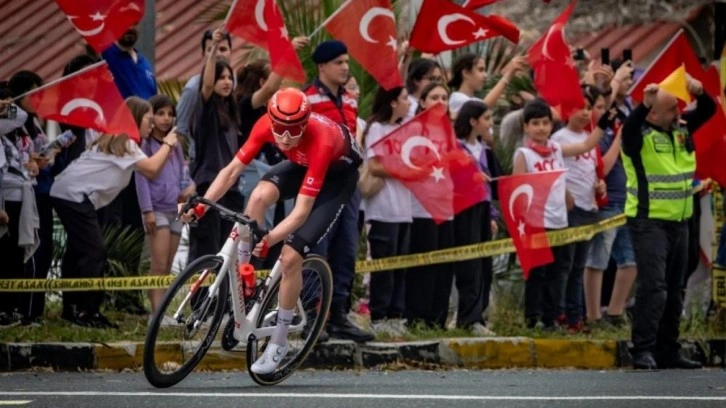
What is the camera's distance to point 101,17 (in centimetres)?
1398

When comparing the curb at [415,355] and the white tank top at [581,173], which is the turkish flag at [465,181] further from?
the curb at [415,355]

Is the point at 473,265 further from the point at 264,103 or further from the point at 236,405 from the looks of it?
the point at 236,405

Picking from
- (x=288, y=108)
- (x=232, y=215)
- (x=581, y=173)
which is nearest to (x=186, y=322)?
(x=232, y=215)

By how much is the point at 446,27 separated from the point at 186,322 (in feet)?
16.1

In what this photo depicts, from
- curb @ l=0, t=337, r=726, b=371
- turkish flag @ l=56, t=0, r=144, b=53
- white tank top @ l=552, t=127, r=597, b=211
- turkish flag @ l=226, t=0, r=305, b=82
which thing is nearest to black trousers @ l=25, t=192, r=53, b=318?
curb @ l=0, t=337, r=726, b=371

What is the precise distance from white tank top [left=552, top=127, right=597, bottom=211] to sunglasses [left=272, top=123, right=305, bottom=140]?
4.91 m

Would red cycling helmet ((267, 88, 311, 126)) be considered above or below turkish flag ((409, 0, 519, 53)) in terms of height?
below

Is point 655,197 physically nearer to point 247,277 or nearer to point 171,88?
point 247,277

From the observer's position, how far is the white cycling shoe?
11656 millimetres

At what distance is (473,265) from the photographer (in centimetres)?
1509

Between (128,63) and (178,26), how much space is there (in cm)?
833

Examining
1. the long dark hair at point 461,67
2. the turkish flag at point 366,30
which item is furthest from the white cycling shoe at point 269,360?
the long dark hair at point 461,67

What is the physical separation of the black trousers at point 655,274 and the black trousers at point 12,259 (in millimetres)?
4228

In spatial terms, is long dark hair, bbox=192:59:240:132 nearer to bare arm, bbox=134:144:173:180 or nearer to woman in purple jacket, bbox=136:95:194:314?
bare arm, bbox=134:144:173:180
